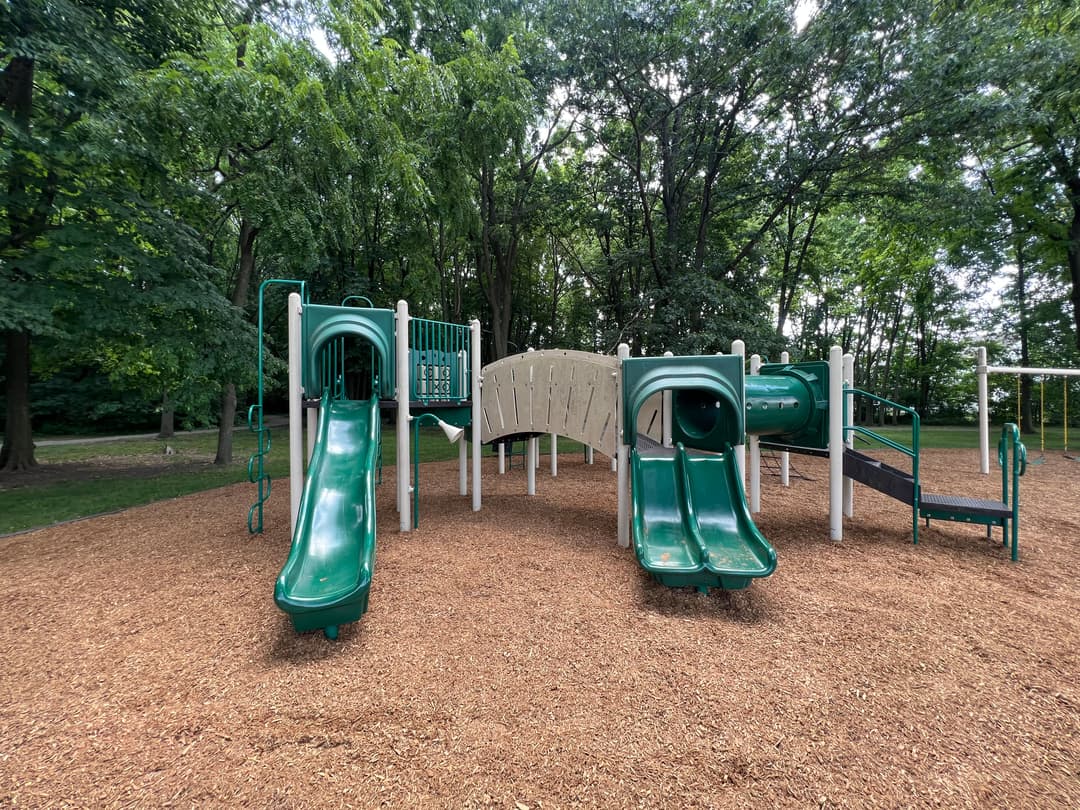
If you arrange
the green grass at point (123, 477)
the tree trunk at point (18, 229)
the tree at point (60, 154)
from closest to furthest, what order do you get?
1. the tree at point (60, 154)
2. the green grass at point (123, 477)
3. the tree trunk at point (18, 229)

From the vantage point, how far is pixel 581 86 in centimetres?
1138

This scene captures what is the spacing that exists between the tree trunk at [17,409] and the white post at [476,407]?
30.8ft

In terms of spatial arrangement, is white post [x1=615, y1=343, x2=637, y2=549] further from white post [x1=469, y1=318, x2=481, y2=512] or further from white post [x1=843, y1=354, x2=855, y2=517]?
white post [x1=843, y1=354, x2=855, y2=517]

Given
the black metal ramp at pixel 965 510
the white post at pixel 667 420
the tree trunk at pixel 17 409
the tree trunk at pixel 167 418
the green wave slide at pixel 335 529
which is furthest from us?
the tree trunk at pixel 167 418

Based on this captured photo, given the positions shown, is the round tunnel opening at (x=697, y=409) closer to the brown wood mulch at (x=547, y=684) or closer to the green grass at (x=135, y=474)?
the brown wood mulch at (x=547, y=684)

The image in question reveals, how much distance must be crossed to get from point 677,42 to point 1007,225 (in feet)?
37.8

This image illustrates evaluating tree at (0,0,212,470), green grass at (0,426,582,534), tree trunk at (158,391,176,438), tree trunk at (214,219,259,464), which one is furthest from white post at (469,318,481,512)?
tree trunk at (158,391,176,438)

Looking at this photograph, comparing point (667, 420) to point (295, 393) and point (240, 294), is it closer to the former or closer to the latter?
point (295, 393)

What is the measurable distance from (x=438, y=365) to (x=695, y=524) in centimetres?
367

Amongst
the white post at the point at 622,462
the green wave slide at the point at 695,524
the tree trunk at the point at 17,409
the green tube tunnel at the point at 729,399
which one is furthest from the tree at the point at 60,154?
the green wave slide at the point at 695,524

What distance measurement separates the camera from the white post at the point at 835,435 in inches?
186

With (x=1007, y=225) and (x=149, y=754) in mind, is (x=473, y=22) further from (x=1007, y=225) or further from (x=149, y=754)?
(x=1007, y=225)

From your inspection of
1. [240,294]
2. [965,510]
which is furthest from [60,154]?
[965,510]

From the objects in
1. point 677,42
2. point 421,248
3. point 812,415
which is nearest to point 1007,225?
point 677,42
